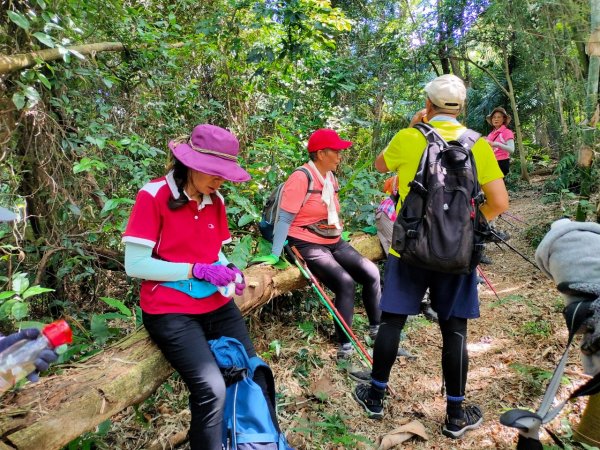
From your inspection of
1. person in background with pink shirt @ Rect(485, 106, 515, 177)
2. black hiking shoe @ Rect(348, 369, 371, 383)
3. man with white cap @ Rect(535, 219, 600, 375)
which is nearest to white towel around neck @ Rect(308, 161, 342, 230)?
black hiking shoe @ Rect(348, 369, 371, 383)

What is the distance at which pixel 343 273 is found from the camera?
372 centimetres

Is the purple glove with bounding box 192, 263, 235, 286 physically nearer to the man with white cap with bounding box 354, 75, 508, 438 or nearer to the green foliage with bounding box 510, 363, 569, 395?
the man with white cap with bounding box 354, 75, 508, 438

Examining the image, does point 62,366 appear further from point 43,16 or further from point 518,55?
point 518,55

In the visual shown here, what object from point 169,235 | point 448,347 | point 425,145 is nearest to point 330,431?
point 448,347

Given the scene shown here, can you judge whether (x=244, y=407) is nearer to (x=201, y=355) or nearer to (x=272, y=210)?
(x=201, y=355)

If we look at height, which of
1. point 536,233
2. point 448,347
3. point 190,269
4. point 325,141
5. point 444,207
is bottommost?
point 536,233

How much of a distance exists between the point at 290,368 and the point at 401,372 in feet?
3.09

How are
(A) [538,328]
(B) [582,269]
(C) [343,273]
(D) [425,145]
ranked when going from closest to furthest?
(B) [582,269] → (D) [425,145] → (C) [343,273] → (A) [538,328]

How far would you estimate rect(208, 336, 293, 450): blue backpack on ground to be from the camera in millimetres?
2062

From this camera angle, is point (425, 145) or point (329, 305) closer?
point (425, 145)

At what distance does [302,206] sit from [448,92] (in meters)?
1.61

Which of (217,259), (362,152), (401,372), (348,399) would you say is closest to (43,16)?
(217,259)

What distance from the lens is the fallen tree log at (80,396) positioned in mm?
1905

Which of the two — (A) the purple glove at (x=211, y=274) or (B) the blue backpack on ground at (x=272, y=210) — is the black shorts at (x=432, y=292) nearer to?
(A) the purple glove at (x=211, y=274)
